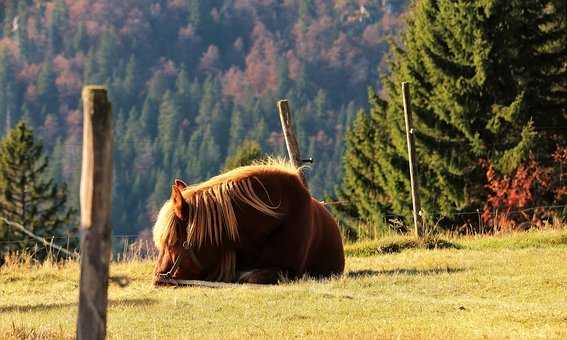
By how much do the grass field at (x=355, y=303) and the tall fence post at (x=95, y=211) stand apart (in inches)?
6.4

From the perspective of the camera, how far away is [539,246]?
703 inches

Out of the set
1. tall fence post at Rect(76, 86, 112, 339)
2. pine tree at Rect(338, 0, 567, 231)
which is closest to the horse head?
tall fence post at Rect(76, 86, 112, 339)

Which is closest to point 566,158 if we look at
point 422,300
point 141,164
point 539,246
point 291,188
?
point 539,246

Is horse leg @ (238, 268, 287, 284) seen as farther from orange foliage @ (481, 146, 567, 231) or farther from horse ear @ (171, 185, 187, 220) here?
orange foliage @ (481, 146, 567, 231)

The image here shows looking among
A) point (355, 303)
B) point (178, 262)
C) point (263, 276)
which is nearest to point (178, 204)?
point (178, 262)

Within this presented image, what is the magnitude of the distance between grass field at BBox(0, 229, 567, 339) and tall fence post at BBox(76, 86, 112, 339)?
0.54 feet

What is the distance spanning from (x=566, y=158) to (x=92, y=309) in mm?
29376

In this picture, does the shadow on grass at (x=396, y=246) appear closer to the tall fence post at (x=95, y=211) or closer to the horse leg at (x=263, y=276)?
the horse leg at (x=263, y=276)

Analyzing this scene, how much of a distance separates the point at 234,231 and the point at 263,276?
699 millimetres

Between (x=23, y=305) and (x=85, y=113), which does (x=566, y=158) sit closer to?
(x=23, y=305)

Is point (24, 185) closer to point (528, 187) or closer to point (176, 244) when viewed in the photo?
point (528, 187)

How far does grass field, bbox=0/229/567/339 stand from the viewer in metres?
9.73

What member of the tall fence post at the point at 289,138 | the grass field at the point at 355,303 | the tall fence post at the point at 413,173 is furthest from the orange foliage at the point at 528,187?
the grass field at the point at 355,303

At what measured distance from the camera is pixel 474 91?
37.8 meters
